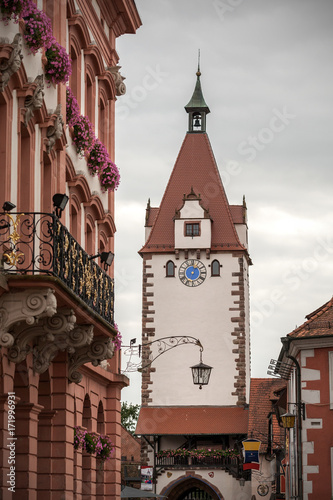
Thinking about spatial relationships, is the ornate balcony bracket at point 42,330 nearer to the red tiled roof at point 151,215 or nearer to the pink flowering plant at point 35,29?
the pink flowering plant at point 35,29

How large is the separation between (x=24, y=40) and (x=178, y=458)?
152ft

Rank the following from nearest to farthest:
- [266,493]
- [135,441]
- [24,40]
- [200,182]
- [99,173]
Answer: [24,40], [99,173], [266,493], [200,182], [135,441]

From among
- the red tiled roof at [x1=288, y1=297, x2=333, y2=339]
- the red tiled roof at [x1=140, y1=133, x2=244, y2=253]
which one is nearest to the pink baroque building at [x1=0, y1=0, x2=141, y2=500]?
the red tiled roof at [x1=288, y1=297, x2=333, y2=339]

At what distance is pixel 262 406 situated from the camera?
197ft

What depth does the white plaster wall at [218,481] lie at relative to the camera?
59.2 m

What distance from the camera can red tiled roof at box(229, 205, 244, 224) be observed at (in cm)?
6700

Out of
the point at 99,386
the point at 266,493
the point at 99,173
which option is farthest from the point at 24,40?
the point at 266,493

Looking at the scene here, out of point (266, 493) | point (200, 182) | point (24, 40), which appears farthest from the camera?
point (200, 182)

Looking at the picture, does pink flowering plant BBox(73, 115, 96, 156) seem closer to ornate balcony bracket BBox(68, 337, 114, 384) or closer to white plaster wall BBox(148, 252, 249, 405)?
ornate balcony bracket BBox(68, 337, 114, 384)

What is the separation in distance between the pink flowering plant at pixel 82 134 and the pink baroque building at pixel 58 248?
0.02 metres

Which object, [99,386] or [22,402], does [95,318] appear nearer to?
[22,402]

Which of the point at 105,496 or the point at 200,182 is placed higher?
the point at 200,182

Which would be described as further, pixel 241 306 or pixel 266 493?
pixel 241 306

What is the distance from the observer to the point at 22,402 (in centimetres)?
1666
